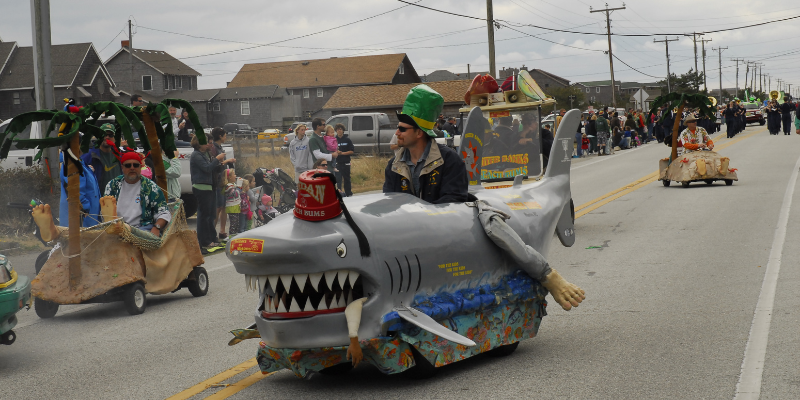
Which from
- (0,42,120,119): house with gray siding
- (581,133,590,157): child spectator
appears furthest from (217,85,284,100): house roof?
(581,133,590,157): child spectator

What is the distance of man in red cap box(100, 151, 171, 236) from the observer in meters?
8.71

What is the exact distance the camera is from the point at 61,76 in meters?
52.7

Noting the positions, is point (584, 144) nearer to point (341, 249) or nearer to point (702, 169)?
point (702, 169)

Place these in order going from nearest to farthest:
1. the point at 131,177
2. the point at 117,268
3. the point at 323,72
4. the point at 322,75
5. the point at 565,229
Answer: the point at 565,229
the point at 117,268
the point at 131,177
the point at 322,75
the point at 323,72

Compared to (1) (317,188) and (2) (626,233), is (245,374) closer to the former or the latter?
(1) (317,188)

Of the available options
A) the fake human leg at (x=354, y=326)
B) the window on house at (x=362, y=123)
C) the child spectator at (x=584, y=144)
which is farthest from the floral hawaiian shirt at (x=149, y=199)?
the child spectator at (x=584, y=144)

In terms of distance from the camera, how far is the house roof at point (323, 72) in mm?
75137

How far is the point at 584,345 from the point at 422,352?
1735mm

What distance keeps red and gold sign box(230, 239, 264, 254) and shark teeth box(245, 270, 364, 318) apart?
8.6 inches

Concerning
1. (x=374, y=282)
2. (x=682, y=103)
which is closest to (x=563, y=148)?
(x=374, y=282)

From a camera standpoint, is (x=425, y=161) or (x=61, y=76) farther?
(x=61, y=76)

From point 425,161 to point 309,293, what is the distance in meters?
1.52

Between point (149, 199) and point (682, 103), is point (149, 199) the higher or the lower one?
the lower one

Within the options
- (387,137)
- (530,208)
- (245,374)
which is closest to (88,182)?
(245,374)
